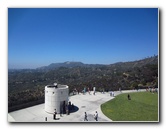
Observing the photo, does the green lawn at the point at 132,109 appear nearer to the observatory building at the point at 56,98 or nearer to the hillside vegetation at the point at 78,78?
the hillside vegetation at the point at 78,78

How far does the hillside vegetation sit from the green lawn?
100 centimetres


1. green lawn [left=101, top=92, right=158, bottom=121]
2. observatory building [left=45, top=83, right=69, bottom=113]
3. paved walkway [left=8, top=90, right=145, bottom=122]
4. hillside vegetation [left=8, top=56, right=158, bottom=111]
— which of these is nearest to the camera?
paved walkway [left=8, top=90, right=145, bottom=122]

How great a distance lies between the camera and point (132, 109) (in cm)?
888

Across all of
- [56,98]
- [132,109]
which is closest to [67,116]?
[56,98]

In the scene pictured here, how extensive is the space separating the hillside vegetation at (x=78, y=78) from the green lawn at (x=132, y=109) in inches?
39.4

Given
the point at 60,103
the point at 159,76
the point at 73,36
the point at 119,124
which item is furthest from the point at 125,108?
the point at 73,36

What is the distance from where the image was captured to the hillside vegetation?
870 cm

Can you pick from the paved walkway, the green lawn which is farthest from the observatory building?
the green lawn

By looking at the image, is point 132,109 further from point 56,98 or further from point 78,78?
point 78,78

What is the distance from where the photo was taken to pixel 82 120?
780cm

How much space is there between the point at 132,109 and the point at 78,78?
4.75 m

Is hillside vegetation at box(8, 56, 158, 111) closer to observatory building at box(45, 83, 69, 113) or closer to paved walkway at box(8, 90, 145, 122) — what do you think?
paved walkway at box(8, 90, 145, 122)
